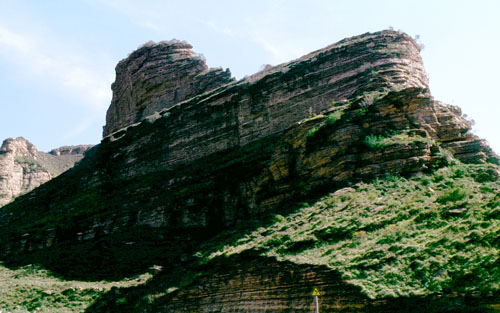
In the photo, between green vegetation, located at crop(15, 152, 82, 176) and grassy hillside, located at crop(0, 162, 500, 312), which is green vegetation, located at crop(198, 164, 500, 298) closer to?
grassy hillside, located at crop(0, 162, 500, 312)

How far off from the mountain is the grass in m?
0.63

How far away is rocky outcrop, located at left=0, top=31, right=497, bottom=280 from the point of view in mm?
19328

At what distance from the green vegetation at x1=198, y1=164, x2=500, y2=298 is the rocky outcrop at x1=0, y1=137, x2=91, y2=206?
5588 centimetres

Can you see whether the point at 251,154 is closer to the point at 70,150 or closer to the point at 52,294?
the point at 52,294

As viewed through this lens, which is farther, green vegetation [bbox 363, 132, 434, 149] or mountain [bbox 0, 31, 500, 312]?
green vegetation [bbox 363, 132, 434, 149]

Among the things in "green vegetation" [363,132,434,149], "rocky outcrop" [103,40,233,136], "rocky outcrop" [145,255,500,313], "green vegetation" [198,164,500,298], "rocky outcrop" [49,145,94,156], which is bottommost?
"rocky outcrop" [145,255,500,313]

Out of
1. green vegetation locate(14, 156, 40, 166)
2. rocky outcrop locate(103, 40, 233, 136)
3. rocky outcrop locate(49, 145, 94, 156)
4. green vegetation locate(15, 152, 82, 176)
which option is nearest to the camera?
rocky outcrop locate(103, 40, 233, 136)

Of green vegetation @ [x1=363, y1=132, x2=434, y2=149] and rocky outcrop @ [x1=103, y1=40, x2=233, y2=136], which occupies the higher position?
rocky outcrop @ [x1=103, y1=40, x2=233, y2=136]

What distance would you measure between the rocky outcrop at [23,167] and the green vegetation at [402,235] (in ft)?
183

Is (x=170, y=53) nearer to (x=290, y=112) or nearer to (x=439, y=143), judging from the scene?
(x=290, y=112)

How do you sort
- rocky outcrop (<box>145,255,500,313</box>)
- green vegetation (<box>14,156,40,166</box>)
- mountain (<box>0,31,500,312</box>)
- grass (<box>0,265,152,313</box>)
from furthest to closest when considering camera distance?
green vegetation (<box>14,156,40,166</box>) → grass (<box>0,265,152,313</box>) → mountain (<box>0,31,500,312</box>) → rocky outcrop (<box>145,255,500,313</box>)

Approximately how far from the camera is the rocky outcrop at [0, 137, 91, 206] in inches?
2603

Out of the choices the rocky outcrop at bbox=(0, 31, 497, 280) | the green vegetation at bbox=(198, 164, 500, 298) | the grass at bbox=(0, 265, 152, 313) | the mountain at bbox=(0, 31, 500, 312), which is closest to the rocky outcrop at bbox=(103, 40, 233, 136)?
the rocky outcrop at bbox=(0, 31, 497, 280)

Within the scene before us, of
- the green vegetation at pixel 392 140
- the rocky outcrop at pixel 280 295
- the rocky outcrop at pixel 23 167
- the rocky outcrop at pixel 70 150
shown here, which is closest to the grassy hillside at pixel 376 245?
the rocky outcrop at pixel 280 295
